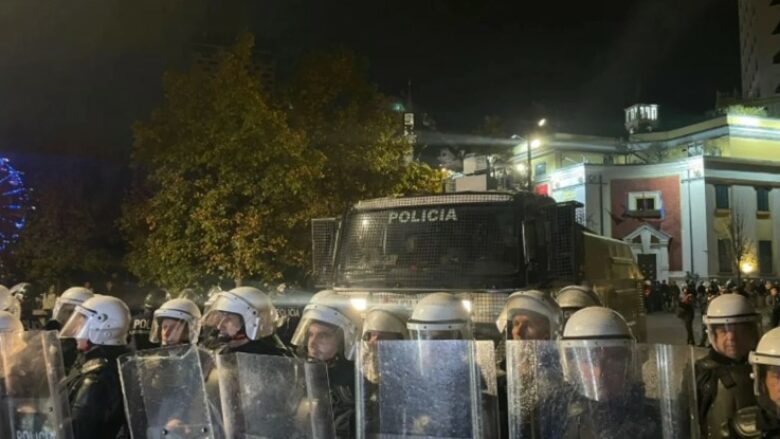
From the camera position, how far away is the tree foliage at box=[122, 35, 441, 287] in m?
15.1

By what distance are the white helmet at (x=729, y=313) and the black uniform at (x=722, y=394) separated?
10.3 inches

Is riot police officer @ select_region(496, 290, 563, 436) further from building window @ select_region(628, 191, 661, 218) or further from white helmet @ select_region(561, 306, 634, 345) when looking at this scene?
building window @ select_region(628, 191, 661, 218)

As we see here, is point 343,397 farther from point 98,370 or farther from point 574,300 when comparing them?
point 574,300

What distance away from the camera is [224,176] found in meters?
15.2

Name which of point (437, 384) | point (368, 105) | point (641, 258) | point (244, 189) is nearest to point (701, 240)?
point (641, 258)

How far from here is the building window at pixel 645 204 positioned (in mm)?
45531

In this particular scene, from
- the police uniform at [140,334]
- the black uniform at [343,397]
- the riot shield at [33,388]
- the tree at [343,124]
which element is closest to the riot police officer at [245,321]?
the black uniform at [343,397]

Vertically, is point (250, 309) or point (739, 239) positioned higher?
point (739, 239)

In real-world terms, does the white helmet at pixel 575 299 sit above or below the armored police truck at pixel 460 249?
below

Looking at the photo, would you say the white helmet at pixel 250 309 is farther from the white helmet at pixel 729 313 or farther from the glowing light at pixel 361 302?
the white helmet at pixel 729 313

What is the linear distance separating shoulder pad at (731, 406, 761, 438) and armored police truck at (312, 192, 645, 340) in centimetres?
355

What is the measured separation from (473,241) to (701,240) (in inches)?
1574

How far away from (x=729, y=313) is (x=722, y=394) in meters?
0.57

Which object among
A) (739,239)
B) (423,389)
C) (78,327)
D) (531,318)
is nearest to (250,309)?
(78,327)
